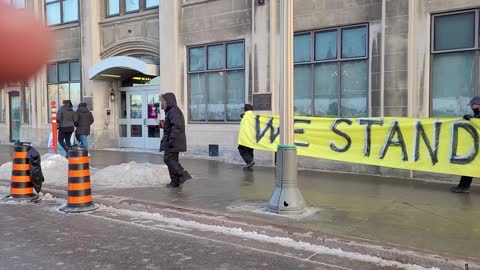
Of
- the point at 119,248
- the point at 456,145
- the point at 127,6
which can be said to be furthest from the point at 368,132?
the point at 127,6

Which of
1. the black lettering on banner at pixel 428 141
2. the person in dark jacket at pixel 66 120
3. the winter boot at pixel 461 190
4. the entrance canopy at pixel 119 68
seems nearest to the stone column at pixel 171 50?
the entrance canopy at pixel 119 68

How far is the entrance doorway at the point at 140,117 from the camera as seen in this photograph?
52.9 ft

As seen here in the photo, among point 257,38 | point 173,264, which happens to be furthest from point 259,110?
point 173,264

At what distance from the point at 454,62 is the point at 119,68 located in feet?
34.9

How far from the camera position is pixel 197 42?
44.9 feet

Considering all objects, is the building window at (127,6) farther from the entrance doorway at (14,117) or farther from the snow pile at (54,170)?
the entrance doorway at (14,117)

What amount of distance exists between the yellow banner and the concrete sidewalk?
52 centimetres

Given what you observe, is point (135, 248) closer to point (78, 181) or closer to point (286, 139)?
point (78, 181)

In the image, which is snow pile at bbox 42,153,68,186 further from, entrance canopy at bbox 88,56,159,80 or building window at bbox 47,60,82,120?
building window at bbox 47,60,82,120

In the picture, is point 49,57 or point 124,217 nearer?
point 49,57

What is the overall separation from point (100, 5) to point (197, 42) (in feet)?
17.4

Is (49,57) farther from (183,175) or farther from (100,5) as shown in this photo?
(100,5)

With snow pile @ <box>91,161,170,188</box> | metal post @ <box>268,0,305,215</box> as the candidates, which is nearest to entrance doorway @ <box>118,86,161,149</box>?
snow pile @ <box>91,161,170,188</box>

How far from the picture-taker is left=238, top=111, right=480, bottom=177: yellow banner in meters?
8.07
